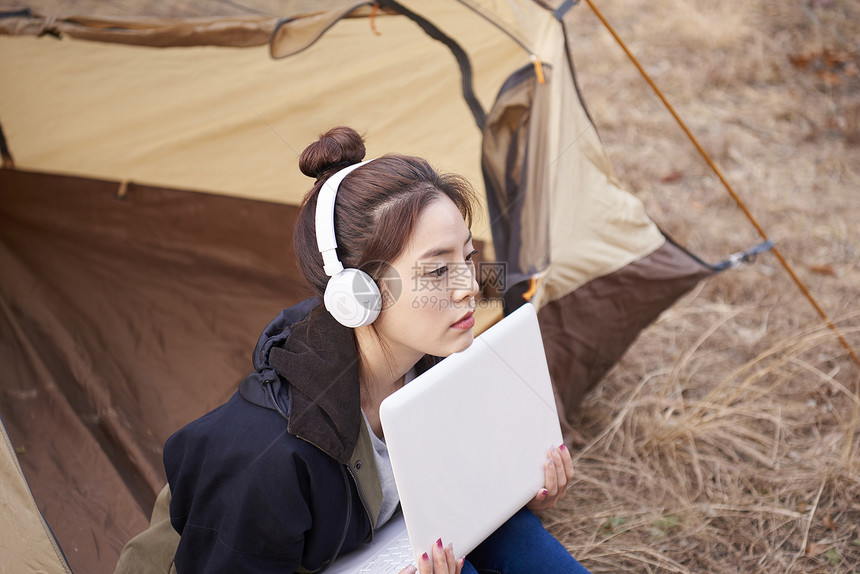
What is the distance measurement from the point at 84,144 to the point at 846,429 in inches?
92.5

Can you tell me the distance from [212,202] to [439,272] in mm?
1499

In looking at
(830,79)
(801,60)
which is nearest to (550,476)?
(830,79)

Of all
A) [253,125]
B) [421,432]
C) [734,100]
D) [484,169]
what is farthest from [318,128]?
[734,100]

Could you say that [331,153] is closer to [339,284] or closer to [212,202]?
[339,284]

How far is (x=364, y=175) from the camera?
36.8 inches

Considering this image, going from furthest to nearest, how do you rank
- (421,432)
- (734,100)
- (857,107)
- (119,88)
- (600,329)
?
1. (734,100)
2. (857,107)
3. (119,88)
4. (600,329)
5. (421,432)

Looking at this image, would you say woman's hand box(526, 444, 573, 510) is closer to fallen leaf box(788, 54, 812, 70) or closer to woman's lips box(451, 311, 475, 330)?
woman's lips box(451, 311, 475, 330)

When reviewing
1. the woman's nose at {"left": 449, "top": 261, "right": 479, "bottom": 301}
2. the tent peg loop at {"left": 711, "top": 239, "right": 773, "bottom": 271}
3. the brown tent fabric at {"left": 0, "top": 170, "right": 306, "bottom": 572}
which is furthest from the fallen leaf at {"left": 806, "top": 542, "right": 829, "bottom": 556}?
the brown tent fabric at {"left": 0, "top": 170, "right": 306, "bottom": 572}

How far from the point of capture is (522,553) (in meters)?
1.10

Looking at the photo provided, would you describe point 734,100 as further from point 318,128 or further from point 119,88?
point 119,88

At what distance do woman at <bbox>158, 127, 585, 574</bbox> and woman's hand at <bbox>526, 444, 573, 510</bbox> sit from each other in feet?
0.65

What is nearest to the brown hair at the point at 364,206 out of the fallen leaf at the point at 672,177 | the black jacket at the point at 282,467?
the black jacket at the point at 282,467

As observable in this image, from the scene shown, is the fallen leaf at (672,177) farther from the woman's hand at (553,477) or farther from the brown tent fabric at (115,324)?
the woman's hand at (553,477)

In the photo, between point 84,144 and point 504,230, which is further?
point 84,144
